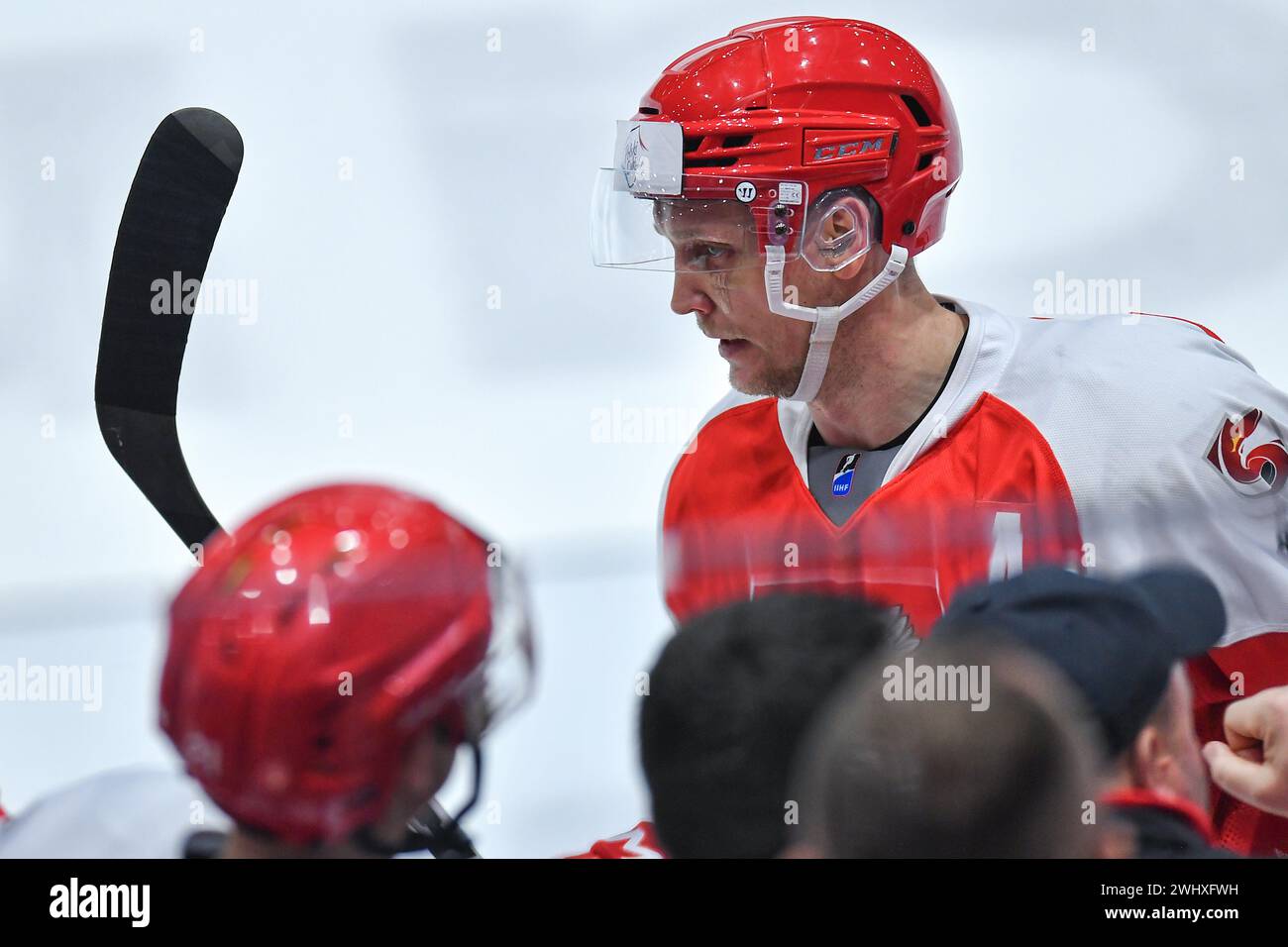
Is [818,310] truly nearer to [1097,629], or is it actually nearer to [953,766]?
[1097,629]

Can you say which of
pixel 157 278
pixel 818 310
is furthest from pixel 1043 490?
pixel 157 278

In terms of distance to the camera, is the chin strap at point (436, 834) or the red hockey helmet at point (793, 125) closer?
the chin strap at point (436, 834)

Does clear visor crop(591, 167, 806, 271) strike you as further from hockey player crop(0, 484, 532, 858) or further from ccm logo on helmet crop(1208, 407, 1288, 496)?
hockey player crop(0, 484, 532, 858)

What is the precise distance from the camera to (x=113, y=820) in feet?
4.87

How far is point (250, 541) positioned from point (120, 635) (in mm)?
267

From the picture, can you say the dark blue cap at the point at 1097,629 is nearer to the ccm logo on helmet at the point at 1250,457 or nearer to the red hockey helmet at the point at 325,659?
the ccm logo on helmet at the point at 1250,457

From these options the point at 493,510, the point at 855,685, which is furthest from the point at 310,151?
the point at 855,685

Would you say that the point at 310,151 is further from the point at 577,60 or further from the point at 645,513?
the point at 645,513

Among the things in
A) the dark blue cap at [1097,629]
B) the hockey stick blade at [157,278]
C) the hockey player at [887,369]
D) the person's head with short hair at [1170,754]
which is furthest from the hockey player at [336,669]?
the hockey stick blade at [157,278]

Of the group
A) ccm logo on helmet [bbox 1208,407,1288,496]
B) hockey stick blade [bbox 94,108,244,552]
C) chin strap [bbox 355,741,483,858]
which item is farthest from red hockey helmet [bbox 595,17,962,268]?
chin strap [bbox 355,741,483,858]

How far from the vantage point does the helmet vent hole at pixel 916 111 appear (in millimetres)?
1930

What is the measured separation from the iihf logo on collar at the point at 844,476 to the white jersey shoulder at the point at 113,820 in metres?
0.92

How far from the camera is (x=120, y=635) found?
4.92 feet

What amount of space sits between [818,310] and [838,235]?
10 centimetres
